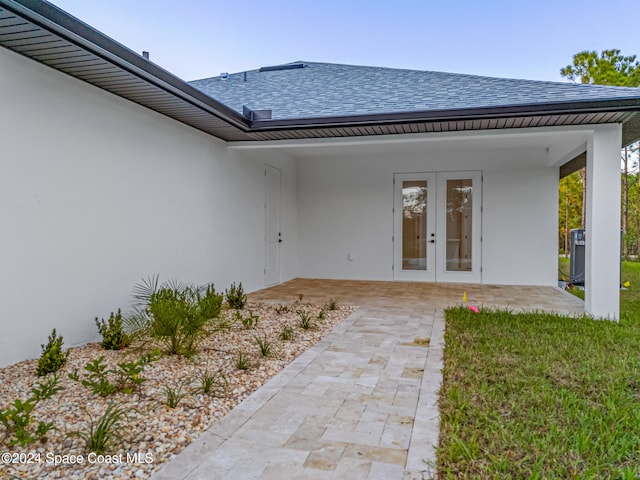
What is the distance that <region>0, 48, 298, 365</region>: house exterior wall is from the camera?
386 centimetres

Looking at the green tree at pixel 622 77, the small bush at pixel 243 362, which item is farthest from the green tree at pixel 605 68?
the small bush at pixel 243 362

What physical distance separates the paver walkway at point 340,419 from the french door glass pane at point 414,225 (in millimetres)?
4918

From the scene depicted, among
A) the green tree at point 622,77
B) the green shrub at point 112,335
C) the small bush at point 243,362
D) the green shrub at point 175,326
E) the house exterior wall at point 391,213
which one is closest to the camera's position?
the small bush at point 243,362

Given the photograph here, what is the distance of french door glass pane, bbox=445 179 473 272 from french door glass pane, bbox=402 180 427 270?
1.81 ft

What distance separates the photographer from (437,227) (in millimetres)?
10172

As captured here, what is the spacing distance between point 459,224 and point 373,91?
396 cm

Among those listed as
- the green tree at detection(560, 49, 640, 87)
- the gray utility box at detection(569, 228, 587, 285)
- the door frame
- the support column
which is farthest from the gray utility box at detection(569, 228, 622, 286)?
the green tree at detection(560, 49, 640, 87)

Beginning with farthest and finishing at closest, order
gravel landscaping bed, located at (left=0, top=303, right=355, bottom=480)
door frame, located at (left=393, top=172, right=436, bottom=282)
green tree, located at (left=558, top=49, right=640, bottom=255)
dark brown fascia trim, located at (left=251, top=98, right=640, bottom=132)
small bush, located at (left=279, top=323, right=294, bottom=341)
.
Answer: green tree, located at (left=558, top=49, right=640, bottom=255), door frame, located at (left=393, top=172, right=436, bottom=282), dark brown fascia trim, located at (left=251, top=98, right=640, bottom=132), small bush, located at (left=279, top=323, right=294, bottom=341), gravel landscaping bed, located at (left=0, top=303, right=355, bottom=480)

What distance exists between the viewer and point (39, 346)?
4.12 metres

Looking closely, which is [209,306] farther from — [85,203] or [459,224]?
[459,224]

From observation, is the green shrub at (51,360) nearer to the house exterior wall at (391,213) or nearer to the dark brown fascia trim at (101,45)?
the dark brown fascia trim at (101,45)

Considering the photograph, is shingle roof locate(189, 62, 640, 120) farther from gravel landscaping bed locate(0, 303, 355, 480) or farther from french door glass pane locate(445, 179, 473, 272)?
gravel landscaping bed locate(0, 303, 355, 480)

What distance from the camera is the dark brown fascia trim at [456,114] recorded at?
5.09 meters

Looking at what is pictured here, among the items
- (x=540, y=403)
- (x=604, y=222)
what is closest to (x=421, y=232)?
(x=604, y=222)
